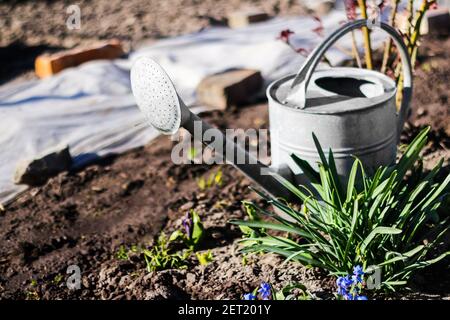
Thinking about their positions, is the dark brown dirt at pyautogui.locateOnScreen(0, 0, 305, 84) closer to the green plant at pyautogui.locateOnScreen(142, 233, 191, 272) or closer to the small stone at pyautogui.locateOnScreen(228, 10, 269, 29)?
the small stone at pyautogui.locateOnScreen(228, 10, 269, 29)

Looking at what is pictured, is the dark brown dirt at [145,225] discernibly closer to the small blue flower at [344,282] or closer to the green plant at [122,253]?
the green plant at [122,253]

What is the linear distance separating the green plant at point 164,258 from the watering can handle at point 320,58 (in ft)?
2.57

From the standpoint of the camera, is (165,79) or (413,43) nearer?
(165,79)

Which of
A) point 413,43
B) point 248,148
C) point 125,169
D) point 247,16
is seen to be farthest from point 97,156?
point 247,16

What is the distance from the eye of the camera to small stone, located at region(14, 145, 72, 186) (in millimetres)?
3229

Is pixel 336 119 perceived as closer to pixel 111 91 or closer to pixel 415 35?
pixel 415 35

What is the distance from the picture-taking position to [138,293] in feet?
Answer: 7.50

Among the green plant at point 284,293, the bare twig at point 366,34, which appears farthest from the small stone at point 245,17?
the green plant at point 284,293

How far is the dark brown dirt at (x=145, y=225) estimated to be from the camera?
7.48 ft

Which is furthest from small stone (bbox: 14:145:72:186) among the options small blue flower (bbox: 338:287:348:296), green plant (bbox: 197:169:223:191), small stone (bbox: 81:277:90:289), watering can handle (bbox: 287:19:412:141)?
small blue flower (bbox: 338:287:348:296)

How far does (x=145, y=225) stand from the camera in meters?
2.80

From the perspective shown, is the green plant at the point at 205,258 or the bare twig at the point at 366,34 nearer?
the green plant at the point at 205,258

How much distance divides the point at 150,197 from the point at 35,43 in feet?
10.4

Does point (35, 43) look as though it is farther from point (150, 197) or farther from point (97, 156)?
point (150, 197)
